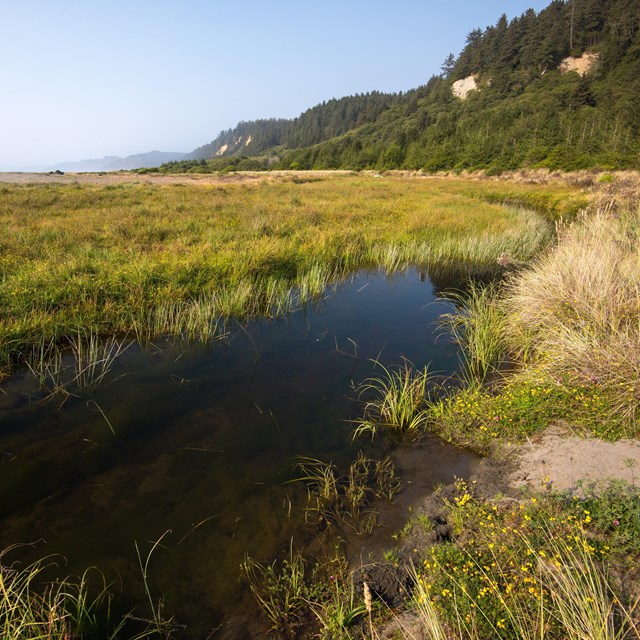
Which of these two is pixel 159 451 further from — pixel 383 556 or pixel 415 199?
pixel 415 199

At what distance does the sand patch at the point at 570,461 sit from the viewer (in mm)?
3355

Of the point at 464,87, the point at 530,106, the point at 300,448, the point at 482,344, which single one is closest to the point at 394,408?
the point at 300,448

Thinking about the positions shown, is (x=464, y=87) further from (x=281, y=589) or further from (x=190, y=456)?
(x=281, y=589)

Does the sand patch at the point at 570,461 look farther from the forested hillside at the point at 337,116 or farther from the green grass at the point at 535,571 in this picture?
the forested hillside at the point at 337,116

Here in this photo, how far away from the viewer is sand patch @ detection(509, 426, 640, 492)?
3.36m

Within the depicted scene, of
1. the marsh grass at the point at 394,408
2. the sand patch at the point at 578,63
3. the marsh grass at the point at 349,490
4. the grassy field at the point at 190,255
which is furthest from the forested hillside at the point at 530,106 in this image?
the marsh grass at the point at 349,490

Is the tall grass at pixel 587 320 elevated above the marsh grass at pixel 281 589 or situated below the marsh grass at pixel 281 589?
above

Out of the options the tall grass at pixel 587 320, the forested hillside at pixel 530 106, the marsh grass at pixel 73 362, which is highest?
the forested hillside at pixel 530 106

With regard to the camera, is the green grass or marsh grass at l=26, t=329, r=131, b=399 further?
marsh grass at l=26, t=329, r=131, b=399

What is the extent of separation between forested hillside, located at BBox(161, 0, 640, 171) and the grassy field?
3411 centimetres

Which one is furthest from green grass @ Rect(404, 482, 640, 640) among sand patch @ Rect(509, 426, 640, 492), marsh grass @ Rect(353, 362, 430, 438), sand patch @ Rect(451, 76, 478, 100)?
sand patch @ Rect(451, 76, 478, 100)

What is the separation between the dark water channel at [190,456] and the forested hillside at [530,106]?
43.7 meters

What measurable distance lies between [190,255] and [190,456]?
6413 mm

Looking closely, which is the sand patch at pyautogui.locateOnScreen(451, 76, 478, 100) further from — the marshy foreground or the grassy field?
the marshy foreground
